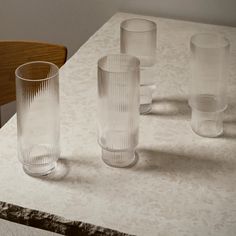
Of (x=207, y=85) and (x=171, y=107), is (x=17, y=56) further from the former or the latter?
(x=207, y=85)

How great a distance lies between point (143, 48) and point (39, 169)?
13.6 inches

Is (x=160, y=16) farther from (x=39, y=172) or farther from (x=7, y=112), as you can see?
(x=39, y=172)

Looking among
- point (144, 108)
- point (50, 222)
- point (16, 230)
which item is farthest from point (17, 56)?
point (50, 222)

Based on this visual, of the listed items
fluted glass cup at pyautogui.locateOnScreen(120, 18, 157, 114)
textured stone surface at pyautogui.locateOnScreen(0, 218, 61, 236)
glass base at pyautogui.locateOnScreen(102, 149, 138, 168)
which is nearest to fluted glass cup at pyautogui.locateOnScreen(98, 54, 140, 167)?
glass base at pyautogui.locateOnScreen(102, 149, 138, 168)

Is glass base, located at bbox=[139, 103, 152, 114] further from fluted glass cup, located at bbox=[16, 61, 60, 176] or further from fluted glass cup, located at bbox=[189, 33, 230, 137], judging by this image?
fluted glass cup, located at bbox=[16, 61, 60, 176]

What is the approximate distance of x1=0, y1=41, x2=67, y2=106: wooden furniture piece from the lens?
1816 mm

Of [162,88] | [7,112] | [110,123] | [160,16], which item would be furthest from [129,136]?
[7,112]

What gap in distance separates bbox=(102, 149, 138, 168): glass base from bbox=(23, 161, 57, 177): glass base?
99mm

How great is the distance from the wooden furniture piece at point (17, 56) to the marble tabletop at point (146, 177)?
1.15ft

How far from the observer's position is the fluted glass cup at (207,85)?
1.26m

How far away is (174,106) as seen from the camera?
1.40m

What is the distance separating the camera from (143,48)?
1.35 metres

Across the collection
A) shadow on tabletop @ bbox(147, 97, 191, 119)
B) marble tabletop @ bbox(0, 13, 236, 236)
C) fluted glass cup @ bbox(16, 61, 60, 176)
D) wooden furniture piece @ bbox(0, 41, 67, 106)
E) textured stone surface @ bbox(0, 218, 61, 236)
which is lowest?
textured stone surface @ bbox(0, 218, 61, 236)

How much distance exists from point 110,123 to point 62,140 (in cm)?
13
